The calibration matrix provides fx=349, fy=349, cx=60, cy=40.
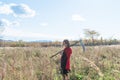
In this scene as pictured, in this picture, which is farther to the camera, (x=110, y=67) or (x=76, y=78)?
(x=110, y=67)

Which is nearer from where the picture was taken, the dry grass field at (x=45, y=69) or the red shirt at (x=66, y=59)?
the dry grass field at (x=45, y=69)

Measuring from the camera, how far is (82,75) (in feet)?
41.7

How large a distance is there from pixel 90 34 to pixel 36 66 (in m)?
70.4

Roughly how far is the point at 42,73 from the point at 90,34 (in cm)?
7153

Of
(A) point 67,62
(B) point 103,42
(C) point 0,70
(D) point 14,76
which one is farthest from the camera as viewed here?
(B) point 103,42

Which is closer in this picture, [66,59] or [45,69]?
[45,69]

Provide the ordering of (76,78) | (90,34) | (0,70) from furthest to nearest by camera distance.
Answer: (90,34), (76,78), (0,70)

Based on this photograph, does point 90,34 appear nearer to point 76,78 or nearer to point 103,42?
point 103,42

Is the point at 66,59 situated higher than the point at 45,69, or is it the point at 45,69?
the point at 66,59

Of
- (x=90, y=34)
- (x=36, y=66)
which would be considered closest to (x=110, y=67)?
(x=36, y=66)

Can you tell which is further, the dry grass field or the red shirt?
the red shirt

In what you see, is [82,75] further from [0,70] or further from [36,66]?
[0,70]

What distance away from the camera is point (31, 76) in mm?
8805

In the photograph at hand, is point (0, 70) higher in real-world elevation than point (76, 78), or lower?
higher
